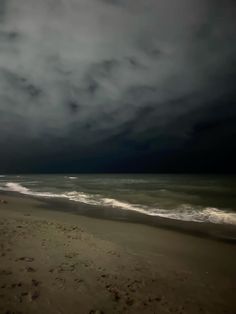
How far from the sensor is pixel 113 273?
6.09m

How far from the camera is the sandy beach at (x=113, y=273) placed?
15.3 feet

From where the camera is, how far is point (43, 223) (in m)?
11.7

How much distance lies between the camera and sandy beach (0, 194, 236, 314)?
15.3 feet

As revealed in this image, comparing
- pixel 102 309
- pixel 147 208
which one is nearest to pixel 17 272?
pixel 102 309

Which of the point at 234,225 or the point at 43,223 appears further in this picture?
the point at 234,225

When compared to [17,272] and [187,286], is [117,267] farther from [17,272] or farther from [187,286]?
[17,272]

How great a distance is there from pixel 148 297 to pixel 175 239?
4.96m

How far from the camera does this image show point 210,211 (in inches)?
661

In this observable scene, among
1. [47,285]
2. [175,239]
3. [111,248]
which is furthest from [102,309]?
[175,239]

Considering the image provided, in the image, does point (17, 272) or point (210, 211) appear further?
point (210, 211)

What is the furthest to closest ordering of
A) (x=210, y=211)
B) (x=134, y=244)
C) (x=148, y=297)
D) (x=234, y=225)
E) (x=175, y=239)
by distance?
A: (x=210, y=211) → (x=234, y=225) → (x=175, y=239) → (x=134, y=244) → (x=148, y=297)

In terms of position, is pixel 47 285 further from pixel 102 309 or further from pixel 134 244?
pixel 134 244

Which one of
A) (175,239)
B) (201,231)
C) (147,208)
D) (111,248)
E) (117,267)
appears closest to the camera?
(117,267)

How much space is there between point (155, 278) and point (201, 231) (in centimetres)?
606
